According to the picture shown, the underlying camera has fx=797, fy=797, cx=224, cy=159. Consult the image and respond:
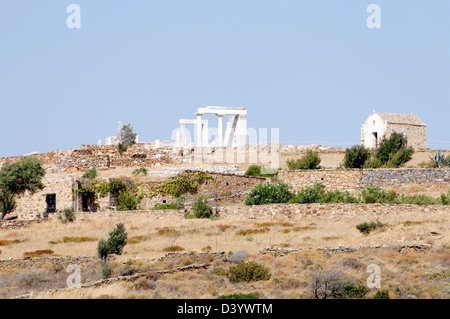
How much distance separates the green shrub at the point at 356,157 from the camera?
165 ft

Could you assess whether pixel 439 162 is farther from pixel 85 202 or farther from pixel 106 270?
pixel 106 270

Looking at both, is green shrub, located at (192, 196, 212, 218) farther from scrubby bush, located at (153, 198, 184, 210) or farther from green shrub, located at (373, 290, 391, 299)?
green shrub, located at (373, 290, 391, 299)

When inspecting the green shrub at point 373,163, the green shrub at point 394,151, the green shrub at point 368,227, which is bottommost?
the green shrub at point 368,227

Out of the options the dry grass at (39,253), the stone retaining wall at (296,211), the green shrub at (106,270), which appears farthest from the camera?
the stone retaining wall at (296,211)

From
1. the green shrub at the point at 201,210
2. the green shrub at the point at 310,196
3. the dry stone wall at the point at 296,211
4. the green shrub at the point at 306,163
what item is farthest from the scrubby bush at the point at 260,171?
the green shrub at the point at 201,210

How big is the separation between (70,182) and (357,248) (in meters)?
21.4

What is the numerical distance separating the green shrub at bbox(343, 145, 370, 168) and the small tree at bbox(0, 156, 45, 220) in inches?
746

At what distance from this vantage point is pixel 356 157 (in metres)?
50.4

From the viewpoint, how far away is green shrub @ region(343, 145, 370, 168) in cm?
5028

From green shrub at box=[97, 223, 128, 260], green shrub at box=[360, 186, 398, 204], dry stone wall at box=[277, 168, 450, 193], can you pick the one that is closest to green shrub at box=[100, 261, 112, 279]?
green shrub at box=[97, 223, 128, 260]

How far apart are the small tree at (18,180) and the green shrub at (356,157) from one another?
18945 mm

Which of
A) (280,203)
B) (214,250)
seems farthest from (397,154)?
(214,250)

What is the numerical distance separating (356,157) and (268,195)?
35.4ft

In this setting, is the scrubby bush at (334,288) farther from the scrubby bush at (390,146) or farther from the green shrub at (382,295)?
the scrubby bush at (390,146)
